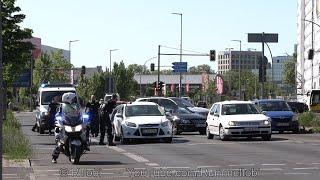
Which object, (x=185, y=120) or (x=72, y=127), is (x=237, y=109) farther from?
(x=72, y=127)

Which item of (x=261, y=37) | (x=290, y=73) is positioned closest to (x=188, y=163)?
(x=261, y=37)

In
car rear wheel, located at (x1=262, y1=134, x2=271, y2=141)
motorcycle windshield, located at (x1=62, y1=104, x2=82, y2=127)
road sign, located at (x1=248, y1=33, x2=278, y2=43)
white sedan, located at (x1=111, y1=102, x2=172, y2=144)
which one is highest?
road sign, located at (x1=248, y1=33, x2=278, y2=43)

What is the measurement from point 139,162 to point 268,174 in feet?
14.1

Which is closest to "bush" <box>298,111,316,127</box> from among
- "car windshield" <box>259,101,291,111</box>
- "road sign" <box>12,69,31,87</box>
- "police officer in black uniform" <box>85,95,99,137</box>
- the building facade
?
"car windshield" <box>259,101,291,111</box>

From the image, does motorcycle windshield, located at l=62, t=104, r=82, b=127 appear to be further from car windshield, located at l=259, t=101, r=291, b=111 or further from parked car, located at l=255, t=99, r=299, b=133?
car windshield, located at l=259, t=101, r=291, b=111

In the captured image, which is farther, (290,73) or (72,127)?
(290,73)

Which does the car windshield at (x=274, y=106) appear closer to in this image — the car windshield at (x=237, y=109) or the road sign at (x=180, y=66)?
the car windshield at (x=237, y=109)

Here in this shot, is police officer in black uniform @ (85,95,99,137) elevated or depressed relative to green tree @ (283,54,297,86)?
depressed

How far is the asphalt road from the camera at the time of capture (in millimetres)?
14719

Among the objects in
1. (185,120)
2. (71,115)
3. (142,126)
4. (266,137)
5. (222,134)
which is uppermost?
(71,115)

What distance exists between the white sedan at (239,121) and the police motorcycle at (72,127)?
35.4 ft

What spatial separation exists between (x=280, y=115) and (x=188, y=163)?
16724 millimetres

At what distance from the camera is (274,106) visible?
3462 centimetres

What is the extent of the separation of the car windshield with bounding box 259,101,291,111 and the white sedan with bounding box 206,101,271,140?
585 centimetres
